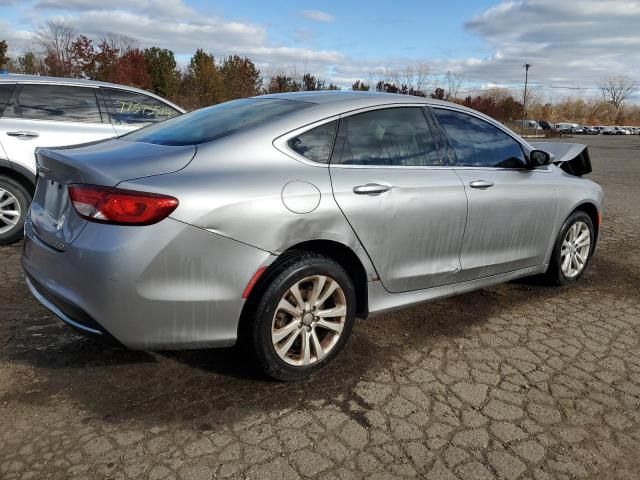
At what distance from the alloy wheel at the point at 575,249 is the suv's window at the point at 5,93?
566 cm

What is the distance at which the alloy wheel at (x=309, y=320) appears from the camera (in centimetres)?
293

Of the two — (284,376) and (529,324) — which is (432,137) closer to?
(529,324)

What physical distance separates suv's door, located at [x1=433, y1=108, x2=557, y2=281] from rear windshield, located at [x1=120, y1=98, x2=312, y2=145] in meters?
1.18

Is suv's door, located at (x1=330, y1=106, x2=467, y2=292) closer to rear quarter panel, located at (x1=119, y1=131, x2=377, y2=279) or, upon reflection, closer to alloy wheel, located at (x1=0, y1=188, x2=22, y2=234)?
rear quarter panel, located at (x1=119, y1=131, x2=377, y2=279)

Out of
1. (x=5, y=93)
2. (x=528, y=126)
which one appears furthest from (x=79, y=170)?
(x=528, y=126)

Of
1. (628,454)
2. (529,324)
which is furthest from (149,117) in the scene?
(628,454)

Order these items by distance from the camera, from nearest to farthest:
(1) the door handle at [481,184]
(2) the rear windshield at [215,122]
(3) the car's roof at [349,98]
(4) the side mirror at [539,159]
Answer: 1. (2) the rear windshield at [215,122]
2. (3) the car's roof at [349,98]
3. (1) the door handle at [481,184]
4. (4) the side mirror at [539,159]

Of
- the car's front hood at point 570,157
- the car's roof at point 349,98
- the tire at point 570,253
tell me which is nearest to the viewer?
the car's roof at point 349,98

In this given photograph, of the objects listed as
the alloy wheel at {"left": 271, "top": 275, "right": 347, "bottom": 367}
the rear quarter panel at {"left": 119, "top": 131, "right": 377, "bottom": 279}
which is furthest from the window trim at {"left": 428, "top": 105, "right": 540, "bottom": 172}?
the alloy wheel at {"left": 271, "top": 275, "right": 347, "bottom": 367}

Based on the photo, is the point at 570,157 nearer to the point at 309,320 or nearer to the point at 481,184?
the point at 481,184

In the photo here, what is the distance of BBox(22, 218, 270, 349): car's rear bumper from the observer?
8.12 feet

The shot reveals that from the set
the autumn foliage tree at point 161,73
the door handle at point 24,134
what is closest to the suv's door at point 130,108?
the door handle at point 24,134

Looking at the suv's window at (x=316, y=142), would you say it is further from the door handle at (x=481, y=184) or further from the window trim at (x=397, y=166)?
the door handle at (x=481, y=184)

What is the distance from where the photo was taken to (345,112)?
3230 millimetres
